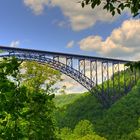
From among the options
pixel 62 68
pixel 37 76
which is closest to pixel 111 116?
pixel 62 68

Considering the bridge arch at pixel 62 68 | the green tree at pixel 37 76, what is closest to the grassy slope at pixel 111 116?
the bridge arch at pixel 62 68

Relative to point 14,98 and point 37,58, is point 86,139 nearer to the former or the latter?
point 37,58

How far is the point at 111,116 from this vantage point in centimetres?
11006

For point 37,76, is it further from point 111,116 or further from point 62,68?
point 111,116

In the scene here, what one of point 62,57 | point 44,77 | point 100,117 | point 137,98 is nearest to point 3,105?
point 44,77

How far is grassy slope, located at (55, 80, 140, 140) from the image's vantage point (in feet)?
340

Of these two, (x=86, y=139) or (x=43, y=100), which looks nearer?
(x=43, y=100)

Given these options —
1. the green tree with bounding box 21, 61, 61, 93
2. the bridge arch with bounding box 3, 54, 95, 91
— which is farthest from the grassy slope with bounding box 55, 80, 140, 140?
the green tree with bounding box 21, 61, 61, 93

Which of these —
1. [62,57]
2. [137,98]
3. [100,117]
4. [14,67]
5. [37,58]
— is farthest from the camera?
[137,98]

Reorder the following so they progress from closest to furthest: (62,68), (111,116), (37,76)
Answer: (37,76) → (62,68) → (111,116)

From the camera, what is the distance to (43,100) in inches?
435

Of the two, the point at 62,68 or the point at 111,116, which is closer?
the point at 62,68

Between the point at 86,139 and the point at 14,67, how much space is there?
221 ft

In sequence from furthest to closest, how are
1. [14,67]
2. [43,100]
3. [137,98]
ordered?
[137,98]
[43,100]
[14,67]
